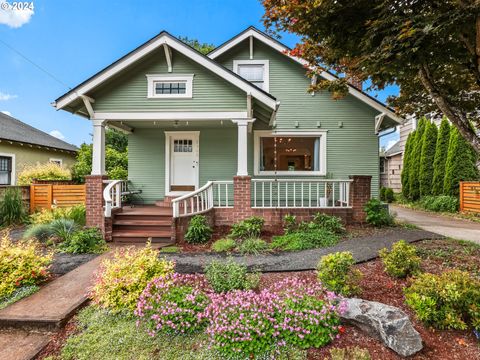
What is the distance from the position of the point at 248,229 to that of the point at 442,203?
10.5 meters

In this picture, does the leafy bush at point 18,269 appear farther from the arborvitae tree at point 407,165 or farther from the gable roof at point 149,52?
the arborvitae tree at point 407,165

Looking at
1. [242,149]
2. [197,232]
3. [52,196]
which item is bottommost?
[197,232]

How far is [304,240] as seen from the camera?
5789 millimetres

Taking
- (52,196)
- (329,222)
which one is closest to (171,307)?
(329,222)

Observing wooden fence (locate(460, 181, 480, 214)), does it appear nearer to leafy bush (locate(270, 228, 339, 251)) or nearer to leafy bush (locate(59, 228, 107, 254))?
leafy bush (locate(270, 228, 339, 251))

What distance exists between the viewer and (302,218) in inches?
285

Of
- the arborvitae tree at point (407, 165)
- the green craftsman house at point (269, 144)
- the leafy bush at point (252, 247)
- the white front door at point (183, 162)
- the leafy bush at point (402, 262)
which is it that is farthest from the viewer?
the arborvitae tree at point (407, 165)

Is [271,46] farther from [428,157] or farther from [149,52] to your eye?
[428,157]

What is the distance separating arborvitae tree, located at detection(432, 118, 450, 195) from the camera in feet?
41.3

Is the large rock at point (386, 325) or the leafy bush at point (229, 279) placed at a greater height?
the leafy bush at point (229, 279)

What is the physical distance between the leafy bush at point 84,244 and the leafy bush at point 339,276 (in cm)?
480

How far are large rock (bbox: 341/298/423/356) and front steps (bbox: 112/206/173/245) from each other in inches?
178

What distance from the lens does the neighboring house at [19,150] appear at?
13609 mm

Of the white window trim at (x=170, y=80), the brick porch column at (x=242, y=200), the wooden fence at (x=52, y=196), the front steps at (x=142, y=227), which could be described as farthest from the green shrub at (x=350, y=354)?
the wooden fence at (x=52, y=196)
